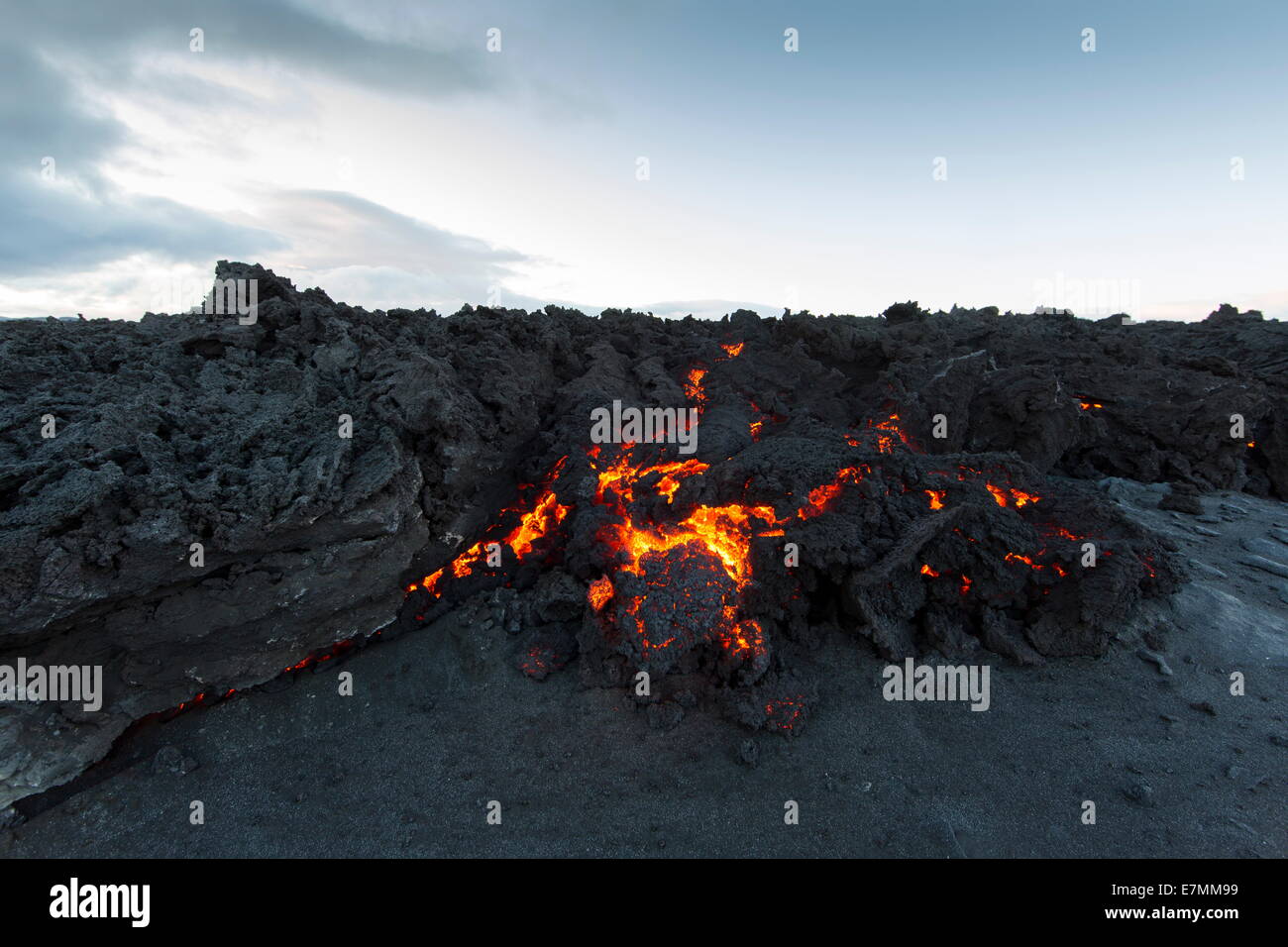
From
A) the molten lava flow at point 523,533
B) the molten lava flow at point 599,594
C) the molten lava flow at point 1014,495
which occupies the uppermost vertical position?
the molten lava flow at point 1014,495

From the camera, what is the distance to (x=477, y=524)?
977cm

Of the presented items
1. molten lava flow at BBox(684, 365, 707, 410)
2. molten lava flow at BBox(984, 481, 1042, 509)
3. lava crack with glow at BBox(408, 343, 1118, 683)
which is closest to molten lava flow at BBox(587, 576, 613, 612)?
lava crack with glow at BBox(408, 343, 1118, 683)

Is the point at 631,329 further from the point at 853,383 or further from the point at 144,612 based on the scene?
the point at 144,612

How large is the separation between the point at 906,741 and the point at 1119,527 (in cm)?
603

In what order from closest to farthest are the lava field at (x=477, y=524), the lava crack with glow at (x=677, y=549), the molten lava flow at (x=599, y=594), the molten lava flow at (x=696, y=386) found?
1. the lava field at (x=477, y=524)
2. the lava crack with glow at (x=677, y=549)
3. the molten lava flow at (x=599, y=594)
4. the molten lava flow at (x=696, y=386)

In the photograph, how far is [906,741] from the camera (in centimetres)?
732

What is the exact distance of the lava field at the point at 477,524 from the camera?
266 inches

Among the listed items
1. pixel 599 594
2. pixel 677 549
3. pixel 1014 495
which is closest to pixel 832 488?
pixel 677 549

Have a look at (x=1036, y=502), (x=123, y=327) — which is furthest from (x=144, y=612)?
(x=1036, y=502)

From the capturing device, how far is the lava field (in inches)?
266

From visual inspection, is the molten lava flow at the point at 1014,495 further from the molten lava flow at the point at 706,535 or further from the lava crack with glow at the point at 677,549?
the molten lava flow at the point at 706,535

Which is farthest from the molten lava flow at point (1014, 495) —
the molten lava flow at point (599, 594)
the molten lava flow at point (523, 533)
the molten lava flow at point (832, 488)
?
the molten lava flow at point (523, 533)

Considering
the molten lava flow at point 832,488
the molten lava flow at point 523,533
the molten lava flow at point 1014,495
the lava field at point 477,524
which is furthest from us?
the molten lava flow at point 1014,495

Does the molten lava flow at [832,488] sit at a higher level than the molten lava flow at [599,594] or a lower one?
higher
